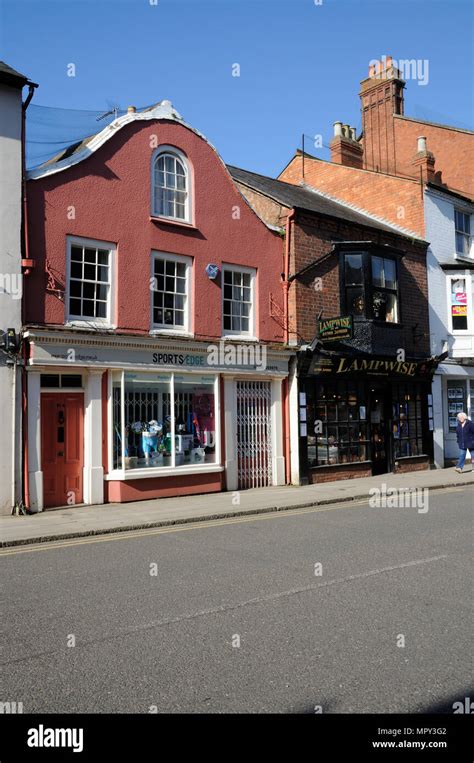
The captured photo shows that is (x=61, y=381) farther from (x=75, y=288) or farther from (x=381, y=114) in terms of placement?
(x=381, y=114)

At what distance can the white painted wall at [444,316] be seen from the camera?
20.4m

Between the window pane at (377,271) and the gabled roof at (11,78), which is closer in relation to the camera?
the gabled roof at (11,78)

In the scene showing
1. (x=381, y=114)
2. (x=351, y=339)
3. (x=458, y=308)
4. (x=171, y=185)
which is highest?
(x=381, y=114)

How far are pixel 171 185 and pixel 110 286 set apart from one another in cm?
315

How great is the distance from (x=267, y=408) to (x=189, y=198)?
558 cm

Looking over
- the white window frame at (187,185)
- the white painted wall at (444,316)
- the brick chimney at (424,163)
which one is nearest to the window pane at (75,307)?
the white window frame at (187,185)

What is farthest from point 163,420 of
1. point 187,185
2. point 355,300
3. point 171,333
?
point 355,300

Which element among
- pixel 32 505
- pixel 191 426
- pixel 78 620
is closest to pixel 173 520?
Answer: pixel 32 505

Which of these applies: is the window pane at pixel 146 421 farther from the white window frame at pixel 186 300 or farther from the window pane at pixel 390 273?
the window pane at pixel 390 273

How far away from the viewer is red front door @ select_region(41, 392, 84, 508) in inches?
500

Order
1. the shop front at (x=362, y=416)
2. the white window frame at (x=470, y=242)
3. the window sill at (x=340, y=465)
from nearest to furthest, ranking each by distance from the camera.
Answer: the shop front at (x=362, y=416) → the window sill at (x=340, y=465) → the white window frame at (x=470, y=242)

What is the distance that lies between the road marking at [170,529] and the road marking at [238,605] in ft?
12.9

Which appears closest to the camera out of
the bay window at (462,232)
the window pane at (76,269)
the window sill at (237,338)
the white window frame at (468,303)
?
the window pane at (76,269)

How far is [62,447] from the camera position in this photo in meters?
13.0
